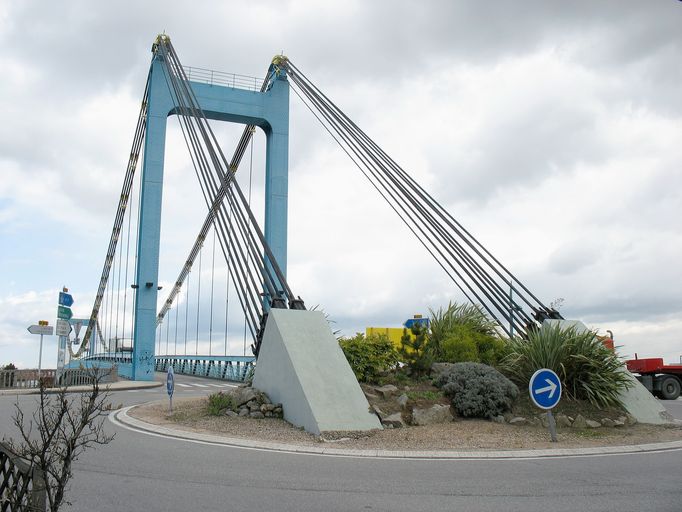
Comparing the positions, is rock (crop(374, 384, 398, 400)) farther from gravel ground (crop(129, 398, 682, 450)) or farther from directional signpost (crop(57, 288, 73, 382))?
directional signpost (crop(57, 288, 73, 382))

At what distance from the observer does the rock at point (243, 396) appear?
1280 centimetres

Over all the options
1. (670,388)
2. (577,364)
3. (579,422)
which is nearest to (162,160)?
(577,364)

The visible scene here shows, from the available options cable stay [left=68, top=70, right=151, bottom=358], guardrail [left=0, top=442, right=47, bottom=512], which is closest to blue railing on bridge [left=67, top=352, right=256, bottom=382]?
cable stay [left=68, top=70, right=151, bottom=358]

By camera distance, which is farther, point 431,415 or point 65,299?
point 65,299

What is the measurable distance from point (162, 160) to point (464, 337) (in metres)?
20.0

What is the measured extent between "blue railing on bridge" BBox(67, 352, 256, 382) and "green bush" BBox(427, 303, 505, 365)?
30.6 ft

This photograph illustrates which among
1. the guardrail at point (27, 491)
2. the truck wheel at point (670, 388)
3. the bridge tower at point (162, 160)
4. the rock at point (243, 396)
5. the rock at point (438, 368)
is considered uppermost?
the bridge tower at point (162, 160)

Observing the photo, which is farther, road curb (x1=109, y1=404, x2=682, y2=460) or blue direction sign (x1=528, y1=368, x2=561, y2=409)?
blue direction sign (x1=528, y1=368, x2=561, y2=409)

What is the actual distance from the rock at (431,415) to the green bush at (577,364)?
2708 mm

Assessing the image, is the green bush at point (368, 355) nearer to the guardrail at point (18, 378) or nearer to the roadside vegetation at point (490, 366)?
the roadside vegetation at point (490, 366)

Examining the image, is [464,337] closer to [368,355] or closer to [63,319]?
[368,355]

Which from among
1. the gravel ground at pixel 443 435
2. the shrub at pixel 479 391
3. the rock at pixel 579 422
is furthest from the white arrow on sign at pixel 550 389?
the rock at pixel 579 422

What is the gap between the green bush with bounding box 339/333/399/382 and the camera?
45.4 ft

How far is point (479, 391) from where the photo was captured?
492 inches
